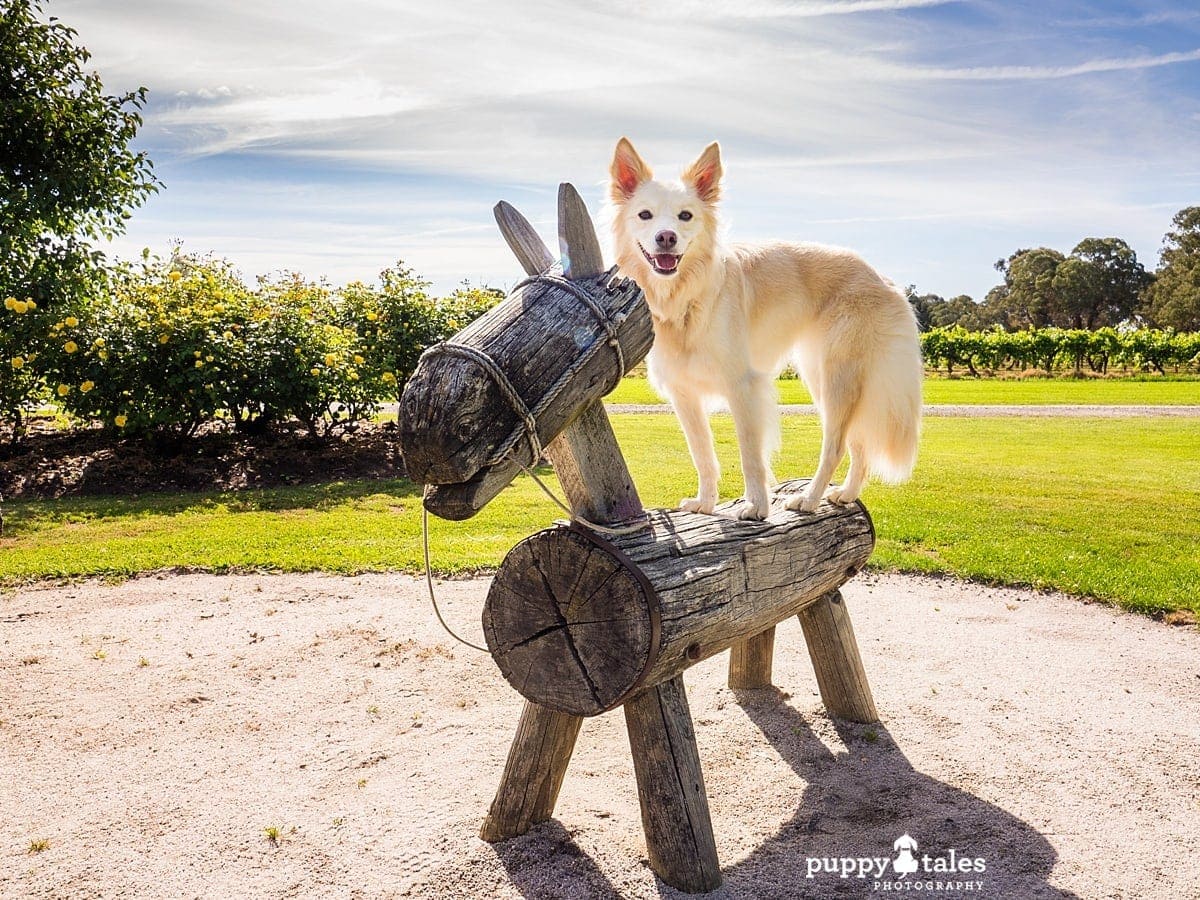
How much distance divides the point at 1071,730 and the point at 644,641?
317cm

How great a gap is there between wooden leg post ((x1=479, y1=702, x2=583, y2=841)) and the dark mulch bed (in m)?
8.85

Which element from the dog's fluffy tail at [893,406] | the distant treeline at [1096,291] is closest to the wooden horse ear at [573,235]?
the dog's fluffy tail at [893,406]

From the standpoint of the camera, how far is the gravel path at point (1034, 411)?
68.1ft

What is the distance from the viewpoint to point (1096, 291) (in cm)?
6744

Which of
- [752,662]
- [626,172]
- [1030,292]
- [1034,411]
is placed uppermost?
[1030,292]

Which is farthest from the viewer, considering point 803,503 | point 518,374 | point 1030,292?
point 1030,292

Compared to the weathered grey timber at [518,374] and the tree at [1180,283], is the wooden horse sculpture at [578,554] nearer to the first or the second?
the weathered grey timber at [518,374]

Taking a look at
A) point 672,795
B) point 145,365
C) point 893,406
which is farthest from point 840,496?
point 145,365

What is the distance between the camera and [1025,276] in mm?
72125

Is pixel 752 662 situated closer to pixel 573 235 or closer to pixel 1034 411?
pixel 573 235

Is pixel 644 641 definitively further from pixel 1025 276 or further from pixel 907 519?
pixel 1025 276

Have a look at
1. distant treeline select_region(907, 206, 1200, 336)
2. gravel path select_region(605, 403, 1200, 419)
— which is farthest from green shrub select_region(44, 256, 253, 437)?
distant treeline select_region(907, 206, 1200, 336)

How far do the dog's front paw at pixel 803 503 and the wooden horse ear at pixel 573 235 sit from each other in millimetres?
1925

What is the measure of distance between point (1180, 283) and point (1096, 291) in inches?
303
